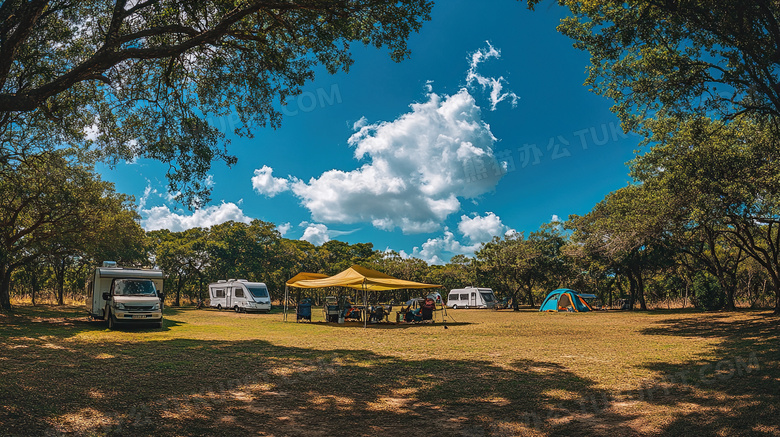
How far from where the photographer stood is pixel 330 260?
4838 centimetres

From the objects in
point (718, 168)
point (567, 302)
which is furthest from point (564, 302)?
point (718, 168)

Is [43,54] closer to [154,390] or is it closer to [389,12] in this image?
[389,12]

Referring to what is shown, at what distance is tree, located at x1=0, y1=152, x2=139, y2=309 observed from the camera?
1698cm

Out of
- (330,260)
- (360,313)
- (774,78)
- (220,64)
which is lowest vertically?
(360,313)

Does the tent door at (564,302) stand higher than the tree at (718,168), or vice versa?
the tree at (718,168)

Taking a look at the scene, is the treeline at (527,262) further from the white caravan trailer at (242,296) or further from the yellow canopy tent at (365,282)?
the yellow canopy tent at (365,282)

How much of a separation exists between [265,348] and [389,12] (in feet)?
26.4

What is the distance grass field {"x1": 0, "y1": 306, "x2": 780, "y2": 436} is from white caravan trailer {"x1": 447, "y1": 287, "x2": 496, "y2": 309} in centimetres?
2551

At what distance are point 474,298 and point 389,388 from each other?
31.6 metres

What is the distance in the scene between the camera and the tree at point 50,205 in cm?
1698

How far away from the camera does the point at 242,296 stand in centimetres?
2817

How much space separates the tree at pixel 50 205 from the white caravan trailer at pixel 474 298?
87.8 feet

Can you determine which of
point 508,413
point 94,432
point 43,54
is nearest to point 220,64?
point 43,54

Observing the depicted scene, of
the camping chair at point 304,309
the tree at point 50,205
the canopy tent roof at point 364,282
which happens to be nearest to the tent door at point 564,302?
the canopy tent roof at point 364,282
